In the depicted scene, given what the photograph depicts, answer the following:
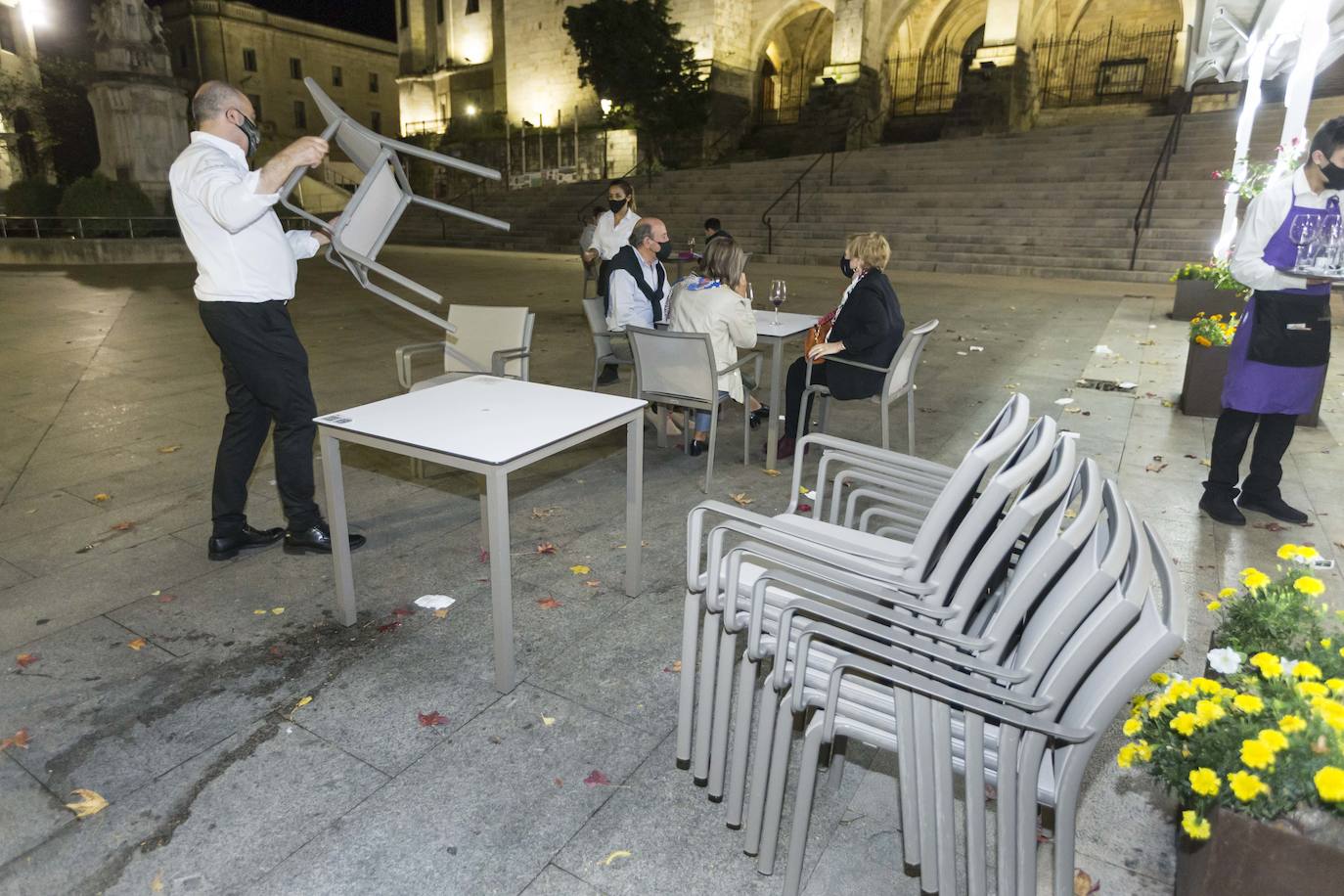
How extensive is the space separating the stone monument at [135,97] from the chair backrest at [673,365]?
1754cm

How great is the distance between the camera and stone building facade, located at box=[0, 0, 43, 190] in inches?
1051

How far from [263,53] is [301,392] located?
1916 inches

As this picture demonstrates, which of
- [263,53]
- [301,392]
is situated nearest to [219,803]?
[301,392]

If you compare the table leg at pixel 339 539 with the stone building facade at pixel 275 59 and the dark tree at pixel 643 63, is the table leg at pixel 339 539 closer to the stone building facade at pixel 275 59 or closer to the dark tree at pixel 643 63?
the dark tree at pixel 643 63

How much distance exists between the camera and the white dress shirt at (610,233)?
24.8 feet

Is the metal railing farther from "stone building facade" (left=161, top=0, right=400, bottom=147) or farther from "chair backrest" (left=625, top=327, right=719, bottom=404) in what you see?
"stone building facade" (left=161, top=0, right=400, bottom=147)

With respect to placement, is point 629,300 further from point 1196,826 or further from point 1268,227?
point 1196,826

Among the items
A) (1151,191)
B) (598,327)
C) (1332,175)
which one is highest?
(1151,191)

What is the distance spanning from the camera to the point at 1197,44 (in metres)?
7.48

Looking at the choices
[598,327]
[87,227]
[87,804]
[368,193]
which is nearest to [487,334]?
[598,327]

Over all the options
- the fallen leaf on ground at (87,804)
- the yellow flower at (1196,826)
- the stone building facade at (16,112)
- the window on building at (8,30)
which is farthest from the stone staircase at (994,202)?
the window on building at (8,30)

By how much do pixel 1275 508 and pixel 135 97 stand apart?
70.3ft

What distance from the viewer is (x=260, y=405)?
11.5ft

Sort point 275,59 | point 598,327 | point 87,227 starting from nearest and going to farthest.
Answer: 1. point 598,327
2. point 87,227
3. point 275,59
